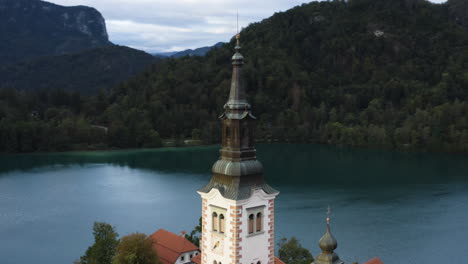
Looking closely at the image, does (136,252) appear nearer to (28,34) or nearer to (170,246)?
(170,246)

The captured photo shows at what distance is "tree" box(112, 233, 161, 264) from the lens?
849 inches

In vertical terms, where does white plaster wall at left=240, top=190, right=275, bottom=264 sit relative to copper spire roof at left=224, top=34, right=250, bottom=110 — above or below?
below

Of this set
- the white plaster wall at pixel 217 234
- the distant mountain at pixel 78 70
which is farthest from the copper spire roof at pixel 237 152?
the distant mountain at pixel 78 70

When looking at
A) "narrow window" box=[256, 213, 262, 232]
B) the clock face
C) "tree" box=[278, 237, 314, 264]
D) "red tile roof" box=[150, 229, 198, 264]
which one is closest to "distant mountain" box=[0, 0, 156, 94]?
"red tile roof" box=[150, 229, 198, 264]

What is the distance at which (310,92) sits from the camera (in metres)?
114

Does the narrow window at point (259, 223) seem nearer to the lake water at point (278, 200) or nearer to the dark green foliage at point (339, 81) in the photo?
the lake water at point (278, 200)

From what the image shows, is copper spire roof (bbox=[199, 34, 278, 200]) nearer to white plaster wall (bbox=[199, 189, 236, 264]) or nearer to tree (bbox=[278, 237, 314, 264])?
white plaster wall (bbox=[199, 189, 236, 264])

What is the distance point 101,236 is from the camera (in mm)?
24125

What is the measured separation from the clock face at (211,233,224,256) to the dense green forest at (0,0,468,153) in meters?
66.2

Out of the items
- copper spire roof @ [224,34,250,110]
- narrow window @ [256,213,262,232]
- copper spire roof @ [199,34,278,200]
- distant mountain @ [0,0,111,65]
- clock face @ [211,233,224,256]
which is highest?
distant mountain @ [0,0,111,65]

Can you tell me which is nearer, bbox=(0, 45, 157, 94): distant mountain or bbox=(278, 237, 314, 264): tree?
bbox=(278, 237, 314, 264): tree

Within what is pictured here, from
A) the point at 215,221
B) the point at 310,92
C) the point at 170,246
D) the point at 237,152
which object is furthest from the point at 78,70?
the point at 237,152

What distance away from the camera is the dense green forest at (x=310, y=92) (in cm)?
8150

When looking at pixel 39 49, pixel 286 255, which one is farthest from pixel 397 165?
pixel 39 49
